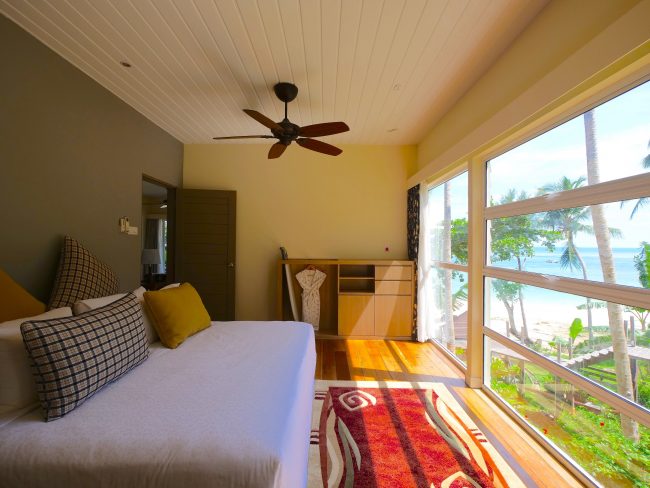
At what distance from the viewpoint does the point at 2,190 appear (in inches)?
69.4

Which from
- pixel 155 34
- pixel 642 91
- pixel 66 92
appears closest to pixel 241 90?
pixel 155 34

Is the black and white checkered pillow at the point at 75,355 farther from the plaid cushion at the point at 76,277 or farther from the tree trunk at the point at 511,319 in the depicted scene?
the tree trunk at the point at 511,319

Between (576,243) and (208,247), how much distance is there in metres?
3.94

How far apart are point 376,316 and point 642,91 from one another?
10.3 ft

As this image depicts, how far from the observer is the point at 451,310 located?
10.8 feet

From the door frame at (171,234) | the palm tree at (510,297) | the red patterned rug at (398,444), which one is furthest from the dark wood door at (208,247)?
the palm tree at (510,297)

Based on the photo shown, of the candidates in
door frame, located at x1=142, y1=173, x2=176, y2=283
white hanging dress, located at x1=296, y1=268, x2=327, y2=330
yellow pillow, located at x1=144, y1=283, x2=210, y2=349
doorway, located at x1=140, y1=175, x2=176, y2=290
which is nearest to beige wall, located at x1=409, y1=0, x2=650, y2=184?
white hanging dress, located at x1=296, y1=268, x2=327, y2=330

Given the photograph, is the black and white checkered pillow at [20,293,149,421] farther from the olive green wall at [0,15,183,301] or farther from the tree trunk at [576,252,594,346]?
the tree trunk at [576,252,594,346]

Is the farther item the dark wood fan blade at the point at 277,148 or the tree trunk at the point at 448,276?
the tree trunk at the point at 448,276

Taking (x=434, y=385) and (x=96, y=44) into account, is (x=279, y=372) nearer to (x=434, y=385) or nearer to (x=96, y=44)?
(x=434, y=385)

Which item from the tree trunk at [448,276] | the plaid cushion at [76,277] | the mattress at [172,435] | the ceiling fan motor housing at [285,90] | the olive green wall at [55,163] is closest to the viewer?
the mattress at [172,435]

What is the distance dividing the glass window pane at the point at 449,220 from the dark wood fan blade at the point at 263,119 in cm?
201

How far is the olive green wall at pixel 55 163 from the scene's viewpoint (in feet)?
5.93

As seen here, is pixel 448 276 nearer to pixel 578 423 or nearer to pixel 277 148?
pixel 578 423
